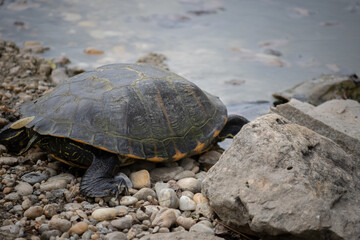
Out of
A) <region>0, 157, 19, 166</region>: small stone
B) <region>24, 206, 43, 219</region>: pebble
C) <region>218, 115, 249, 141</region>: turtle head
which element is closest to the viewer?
<region>24, 206, 43, 219</region>: pebble

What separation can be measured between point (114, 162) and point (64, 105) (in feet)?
2.13

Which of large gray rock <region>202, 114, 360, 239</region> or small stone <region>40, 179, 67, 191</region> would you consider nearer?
large gray rock <region>202, 114, 360, 239</region>

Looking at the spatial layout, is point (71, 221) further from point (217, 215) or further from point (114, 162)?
point (217, 215)

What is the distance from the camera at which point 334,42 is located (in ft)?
23.9

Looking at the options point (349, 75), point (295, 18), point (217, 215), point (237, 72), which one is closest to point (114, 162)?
point (217, 215)

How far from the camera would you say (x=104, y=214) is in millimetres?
2615

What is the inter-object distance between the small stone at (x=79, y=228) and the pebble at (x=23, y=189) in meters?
0.58

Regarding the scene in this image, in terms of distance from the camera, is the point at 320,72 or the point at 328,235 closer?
the point at 328,235

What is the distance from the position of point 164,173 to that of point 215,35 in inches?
184

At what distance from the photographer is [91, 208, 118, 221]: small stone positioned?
103 inches

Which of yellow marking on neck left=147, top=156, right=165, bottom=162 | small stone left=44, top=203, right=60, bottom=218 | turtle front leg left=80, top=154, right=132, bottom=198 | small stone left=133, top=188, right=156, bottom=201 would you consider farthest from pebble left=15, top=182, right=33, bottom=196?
yellow marking on neck left=147, top=156, right=165, bottom=162

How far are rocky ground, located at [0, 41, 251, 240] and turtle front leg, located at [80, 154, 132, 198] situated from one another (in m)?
0.07

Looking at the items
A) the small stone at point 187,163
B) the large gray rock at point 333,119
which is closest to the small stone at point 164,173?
the small stone at point 187,163

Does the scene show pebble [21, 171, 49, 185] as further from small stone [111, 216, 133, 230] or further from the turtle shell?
small stone [111, 216, 133, 230]
